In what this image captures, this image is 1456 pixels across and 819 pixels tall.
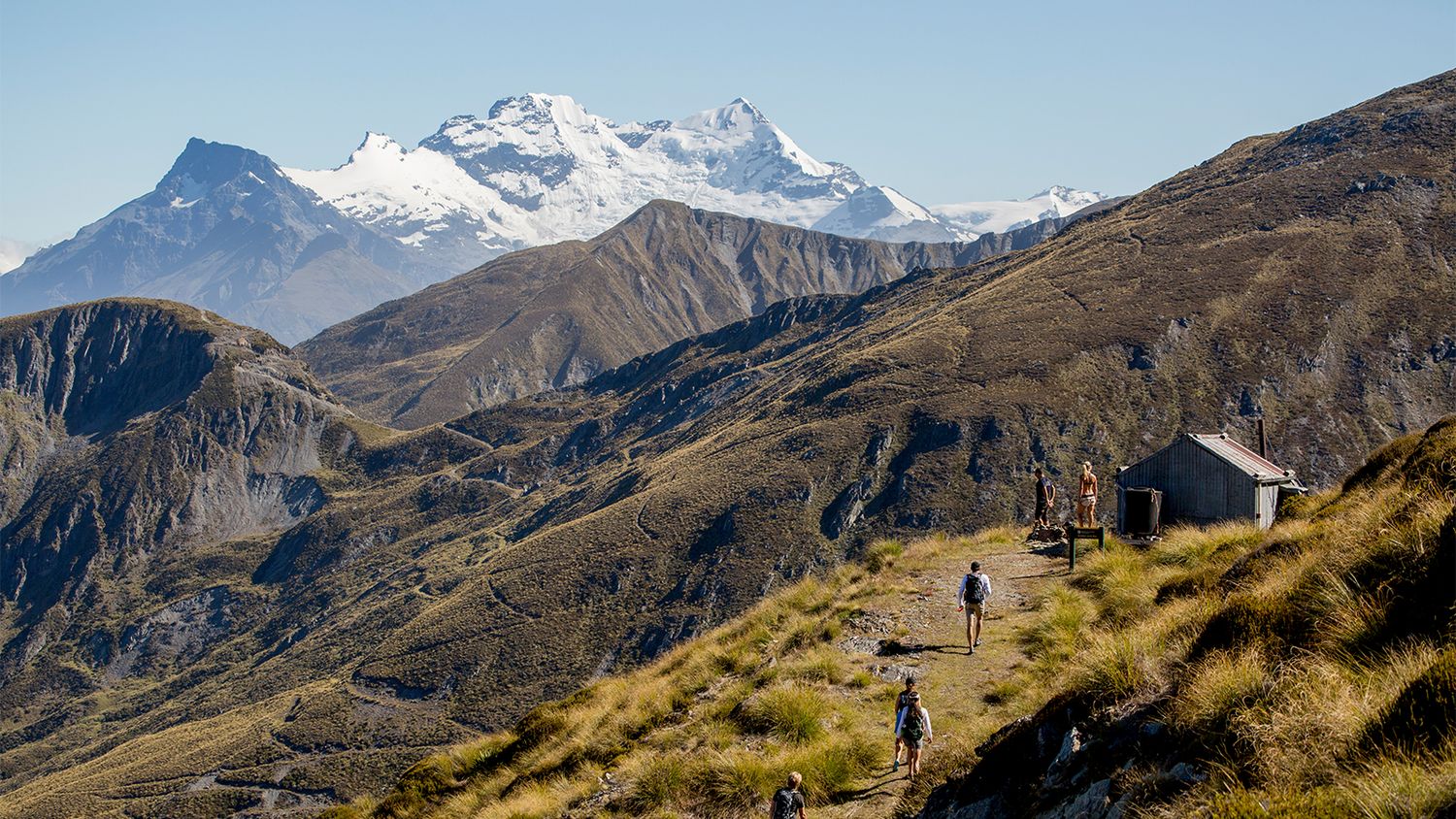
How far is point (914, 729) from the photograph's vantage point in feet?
46.9

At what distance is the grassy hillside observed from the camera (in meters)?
7.76

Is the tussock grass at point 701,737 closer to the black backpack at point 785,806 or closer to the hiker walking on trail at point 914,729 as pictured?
the hiker walking on trail at point 914,729

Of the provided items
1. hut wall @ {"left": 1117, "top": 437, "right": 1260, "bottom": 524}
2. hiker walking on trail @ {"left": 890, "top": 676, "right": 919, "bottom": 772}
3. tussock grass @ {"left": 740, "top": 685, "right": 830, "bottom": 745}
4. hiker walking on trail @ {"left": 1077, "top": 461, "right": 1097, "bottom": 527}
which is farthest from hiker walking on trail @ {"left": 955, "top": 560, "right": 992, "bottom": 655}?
hut wall @ {"left": 1117, "top": 437, "right": 1260, "bottom": 524}

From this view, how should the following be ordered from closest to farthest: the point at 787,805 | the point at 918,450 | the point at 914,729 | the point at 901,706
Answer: the point at 787,805, the point at 914,729, the point at 901,706, the point at 918,450

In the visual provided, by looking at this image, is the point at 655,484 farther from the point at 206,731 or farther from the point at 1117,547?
the point at 1117,547

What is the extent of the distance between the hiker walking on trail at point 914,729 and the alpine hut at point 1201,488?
20.6m

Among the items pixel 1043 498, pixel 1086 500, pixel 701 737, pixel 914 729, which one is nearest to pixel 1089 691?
pixel 914 729

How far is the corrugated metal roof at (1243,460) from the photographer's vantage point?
33.7 meters

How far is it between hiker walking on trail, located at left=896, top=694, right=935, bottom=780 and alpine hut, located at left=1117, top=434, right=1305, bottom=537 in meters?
20.6

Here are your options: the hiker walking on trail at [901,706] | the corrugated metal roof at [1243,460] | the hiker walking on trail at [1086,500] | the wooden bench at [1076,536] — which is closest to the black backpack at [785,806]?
the hiker walking on trail at [901,706]

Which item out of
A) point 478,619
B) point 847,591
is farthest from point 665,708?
point 478,619

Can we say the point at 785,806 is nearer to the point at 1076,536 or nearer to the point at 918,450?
the point at 1076,536

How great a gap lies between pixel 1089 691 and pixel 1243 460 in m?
27.9

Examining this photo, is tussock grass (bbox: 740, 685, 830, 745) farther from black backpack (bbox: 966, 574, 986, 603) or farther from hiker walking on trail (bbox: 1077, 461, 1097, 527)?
hiker walking on trail (bbox: 1077, 461, 1097, 527)
